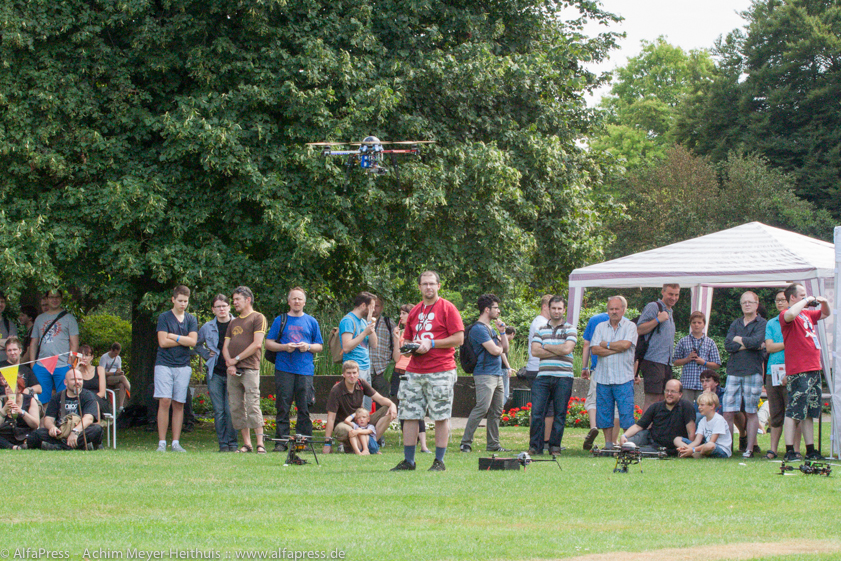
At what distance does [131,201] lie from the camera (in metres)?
13.8

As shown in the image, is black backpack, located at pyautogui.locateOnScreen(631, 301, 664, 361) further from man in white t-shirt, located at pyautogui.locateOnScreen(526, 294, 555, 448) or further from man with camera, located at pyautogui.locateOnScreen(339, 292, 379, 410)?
man with camera, located at pyautogui.locateOnScreen(339, 292, 379, 410)

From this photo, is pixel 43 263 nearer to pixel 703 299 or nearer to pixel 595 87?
pixel 703 299

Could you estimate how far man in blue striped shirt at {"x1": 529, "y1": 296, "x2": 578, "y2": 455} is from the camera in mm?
11969

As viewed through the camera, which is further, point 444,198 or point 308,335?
point 444,198

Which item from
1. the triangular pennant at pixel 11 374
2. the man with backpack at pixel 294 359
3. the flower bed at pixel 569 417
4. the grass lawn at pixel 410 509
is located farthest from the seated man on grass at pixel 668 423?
the triangular pennant at pixel 11 374

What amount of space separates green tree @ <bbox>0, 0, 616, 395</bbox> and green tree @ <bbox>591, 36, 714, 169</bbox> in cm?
3356

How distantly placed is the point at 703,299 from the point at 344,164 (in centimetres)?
693

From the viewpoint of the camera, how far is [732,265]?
12.8 m

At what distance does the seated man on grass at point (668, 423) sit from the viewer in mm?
11961

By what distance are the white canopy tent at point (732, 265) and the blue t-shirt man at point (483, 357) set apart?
149cm

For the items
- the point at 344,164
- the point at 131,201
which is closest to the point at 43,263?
the point at 131,201

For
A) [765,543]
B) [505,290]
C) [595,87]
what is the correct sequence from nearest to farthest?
[765,543] → [505,290] → [595,87]

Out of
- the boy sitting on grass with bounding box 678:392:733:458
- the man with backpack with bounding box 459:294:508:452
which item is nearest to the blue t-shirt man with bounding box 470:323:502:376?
the man with backpack with bounding box 459:294:508:452

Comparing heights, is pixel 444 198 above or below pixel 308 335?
above
